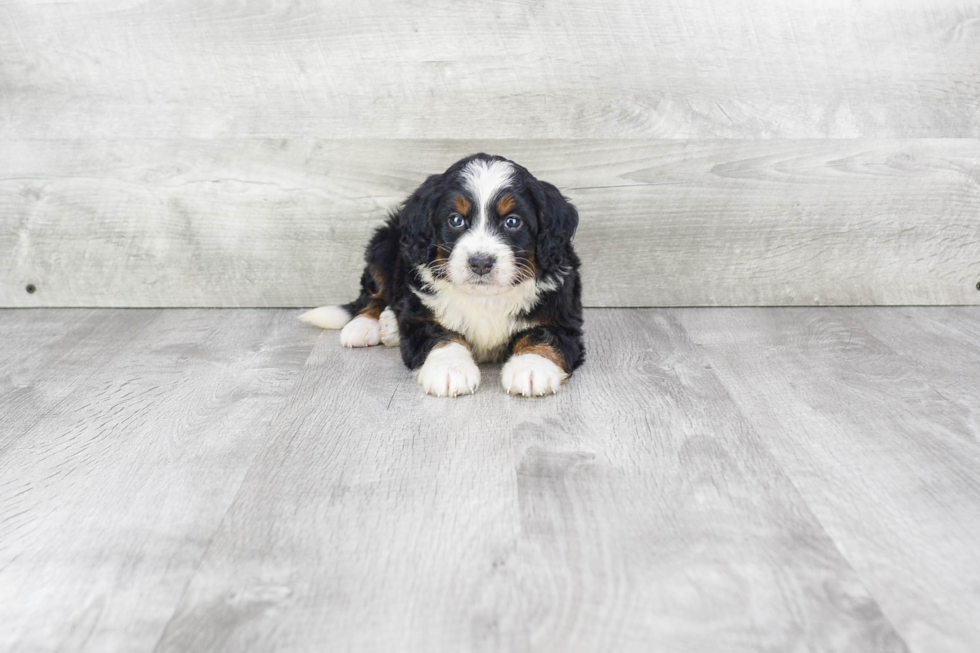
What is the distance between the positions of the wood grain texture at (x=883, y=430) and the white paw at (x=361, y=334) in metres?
1.09

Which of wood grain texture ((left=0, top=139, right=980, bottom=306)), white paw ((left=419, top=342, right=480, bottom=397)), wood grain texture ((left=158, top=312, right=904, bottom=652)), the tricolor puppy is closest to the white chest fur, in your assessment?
the tricolor puppy

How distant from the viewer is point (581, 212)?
3338 millimetres

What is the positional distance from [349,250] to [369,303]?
37cm

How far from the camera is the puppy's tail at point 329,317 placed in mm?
3143

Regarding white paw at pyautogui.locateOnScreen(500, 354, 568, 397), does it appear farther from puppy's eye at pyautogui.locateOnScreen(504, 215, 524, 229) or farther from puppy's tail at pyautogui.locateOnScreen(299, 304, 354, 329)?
puppy's tail at pyautogui.locateOnScreen(299, 304, 354, 329)

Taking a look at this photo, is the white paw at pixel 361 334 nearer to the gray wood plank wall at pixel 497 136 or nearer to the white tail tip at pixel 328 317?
the white tail tip at pixel 328 317

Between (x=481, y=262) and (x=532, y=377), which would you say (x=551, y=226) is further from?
(x=532, y=377)

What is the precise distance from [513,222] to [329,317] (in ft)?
3.20

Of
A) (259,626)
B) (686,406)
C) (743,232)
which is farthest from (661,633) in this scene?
(743,232)

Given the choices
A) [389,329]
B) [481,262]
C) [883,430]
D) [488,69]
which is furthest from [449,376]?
[488,69]

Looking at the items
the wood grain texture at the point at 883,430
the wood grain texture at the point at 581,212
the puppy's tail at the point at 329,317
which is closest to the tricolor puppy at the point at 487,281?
the puppy's tail at the point at 329,317

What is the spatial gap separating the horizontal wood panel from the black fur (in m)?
0.77

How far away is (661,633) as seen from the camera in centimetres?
137

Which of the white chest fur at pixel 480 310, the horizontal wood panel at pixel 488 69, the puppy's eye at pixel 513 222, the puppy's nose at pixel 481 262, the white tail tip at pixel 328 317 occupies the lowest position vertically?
the white tail tip at pixel 328 317
